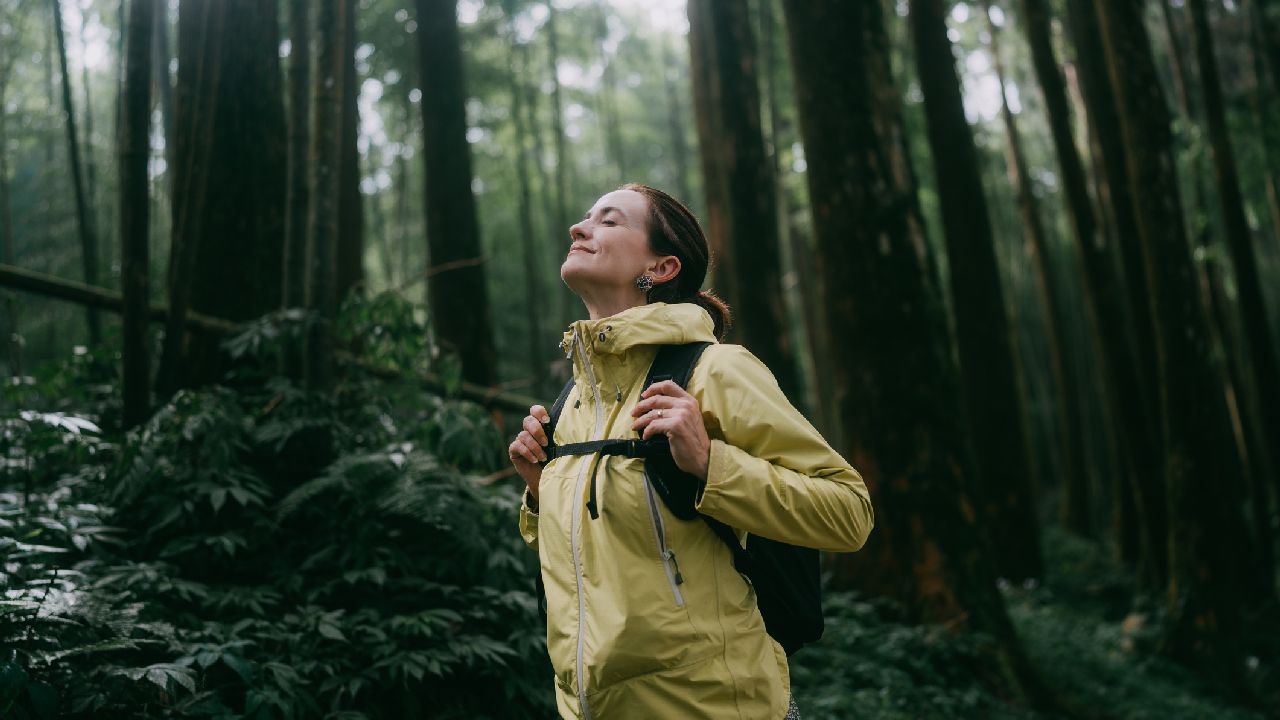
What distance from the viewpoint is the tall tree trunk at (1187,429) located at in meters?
7.13

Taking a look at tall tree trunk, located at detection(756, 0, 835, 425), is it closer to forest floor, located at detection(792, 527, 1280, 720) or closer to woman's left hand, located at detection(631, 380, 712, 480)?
forest floor, located at detection(792, 527, 1280, 720)

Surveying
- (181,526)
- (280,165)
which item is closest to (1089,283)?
(280,165)

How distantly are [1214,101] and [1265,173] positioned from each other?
10.0 feet

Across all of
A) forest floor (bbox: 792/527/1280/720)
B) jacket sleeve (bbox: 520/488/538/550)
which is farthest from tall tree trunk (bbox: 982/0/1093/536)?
jacket sleeve (bbox: 520/488/538/550)

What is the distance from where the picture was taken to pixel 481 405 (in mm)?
5543

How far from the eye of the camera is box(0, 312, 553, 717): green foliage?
2768 millimetres

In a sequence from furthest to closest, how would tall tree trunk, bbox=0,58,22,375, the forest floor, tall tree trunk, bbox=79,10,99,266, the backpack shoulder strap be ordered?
1. tall tree trunk, bbox=79,10,99,266
2. the forest floor
3. tall tree trunk, bbox=0,58,22,375
4. the backpack shoulder strap

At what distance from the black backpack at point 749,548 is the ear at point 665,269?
0.83ft

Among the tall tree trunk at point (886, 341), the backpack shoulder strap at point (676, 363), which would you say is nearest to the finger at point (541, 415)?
the backpack shoulder strap at point (676, 363)

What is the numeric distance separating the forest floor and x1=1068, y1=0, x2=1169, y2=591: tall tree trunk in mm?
878

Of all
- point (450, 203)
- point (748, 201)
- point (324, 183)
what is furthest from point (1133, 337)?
point (324, 183)

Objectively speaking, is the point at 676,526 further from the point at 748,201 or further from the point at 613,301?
the point at 748,201

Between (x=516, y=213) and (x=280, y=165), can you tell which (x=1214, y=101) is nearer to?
(x=280, y=165)

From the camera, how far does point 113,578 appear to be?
10.4ft
